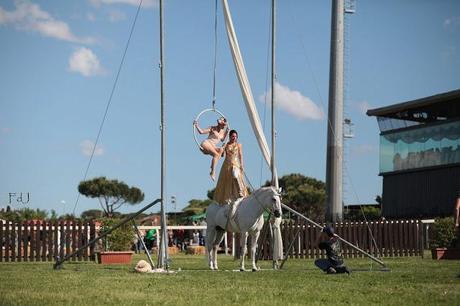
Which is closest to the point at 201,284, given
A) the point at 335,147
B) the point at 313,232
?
the point at 313,232

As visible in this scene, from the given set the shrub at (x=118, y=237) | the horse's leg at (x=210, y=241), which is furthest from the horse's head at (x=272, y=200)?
the shrub at (x=118, y=237)

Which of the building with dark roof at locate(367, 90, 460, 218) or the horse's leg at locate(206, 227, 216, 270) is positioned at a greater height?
the building with dark roof at locate(367, 90, 460, 218)

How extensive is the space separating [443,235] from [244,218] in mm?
11920

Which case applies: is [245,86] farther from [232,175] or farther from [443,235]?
[443,235]

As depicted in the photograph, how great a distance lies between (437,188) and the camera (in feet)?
199

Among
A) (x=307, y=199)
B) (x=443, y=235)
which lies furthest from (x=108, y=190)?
(x=443, y=235)

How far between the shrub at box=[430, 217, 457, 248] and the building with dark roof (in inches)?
1140

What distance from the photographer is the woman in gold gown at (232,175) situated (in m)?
19.4

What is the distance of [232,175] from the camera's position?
19.4m

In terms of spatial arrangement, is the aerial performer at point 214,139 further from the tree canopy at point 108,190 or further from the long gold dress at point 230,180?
the tree canopy at point 108,190

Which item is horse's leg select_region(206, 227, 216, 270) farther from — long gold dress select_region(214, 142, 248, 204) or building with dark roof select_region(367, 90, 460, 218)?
building with dark roof select_region(367, 90, 460, 218)

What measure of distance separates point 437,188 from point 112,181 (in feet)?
155

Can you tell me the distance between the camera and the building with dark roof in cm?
5912

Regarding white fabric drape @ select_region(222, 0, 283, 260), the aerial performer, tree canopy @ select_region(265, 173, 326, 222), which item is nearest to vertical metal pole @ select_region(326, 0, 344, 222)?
white fabric drape @ select_region(222, 0, 283, 260)
